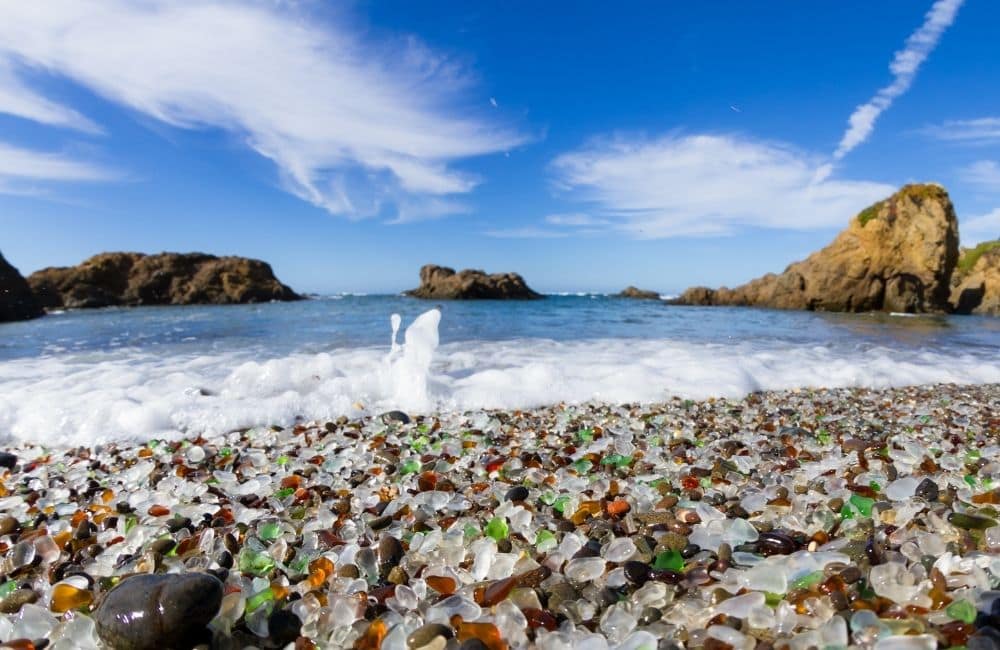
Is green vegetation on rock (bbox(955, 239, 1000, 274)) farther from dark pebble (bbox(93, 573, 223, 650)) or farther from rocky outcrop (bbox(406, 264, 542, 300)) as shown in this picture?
dark pebble (bbox(93, 573, 223, 650))

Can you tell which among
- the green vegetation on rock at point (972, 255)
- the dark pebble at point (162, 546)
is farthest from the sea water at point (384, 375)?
the green vegetation on rock at point (972, 255)

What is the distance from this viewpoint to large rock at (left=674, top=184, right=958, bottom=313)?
33.2m

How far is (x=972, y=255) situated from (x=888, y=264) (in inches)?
683

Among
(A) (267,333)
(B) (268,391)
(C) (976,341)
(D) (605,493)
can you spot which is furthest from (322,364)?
(C) (976,341)

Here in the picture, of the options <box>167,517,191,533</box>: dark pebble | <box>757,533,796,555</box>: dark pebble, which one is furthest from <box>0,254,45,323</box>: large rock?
<box>757,533,796,555</box>: dark pebble

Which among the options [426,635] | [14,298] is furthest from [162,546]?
[14,298]

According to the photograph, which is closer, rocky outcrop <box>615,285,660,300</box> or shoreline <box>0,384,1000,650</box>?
shoreline <box>0,384,1000,650</box>

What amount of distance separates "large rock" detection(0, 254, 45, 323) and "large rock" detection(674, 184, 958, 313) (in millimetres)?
47325

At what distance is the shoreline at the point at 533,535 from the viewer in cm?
154

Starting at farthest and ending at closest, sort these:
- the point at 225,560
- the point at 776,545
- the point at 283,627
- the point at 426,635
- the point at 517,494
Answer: the point at 517,494 < the point at 225,560 < the point at 776,545 < the point at 283,627 < the point at 426,635

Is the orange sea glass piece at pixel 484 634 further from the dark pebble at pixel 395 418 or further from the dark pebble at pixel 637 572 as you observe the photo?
the dark pebble at pixel 395 418

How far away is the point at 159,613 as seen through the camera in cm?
150

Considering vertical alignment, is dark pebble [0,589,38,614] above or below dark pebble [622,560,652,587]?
below

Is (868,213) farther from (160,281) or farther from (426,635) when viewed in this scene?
(160,281)
